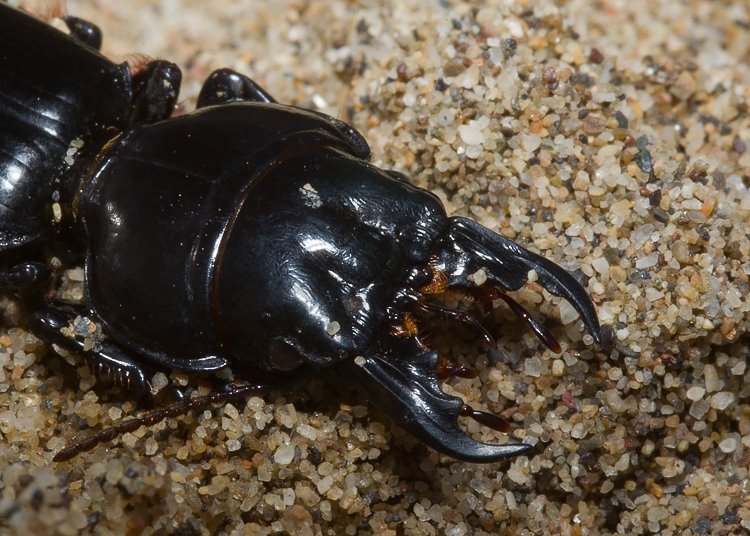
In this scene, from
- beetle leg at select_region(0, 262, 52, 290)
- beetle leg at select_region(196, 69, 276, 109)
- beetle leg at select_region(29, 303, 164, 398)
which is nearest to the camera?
beetle leg at select_region(29, 303, 164, 398)

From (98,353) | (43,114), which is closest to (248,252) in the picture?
(98,353)

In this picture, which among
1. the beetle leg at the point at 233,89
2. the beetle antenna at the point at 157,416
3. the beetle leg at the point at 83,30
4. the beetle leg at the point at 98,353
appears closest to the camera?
the beetle antenna at the point at 157,416

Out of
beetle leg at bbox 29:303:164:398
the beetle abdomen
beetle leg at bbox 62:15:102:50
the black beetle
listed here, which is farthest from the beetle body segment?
beetle leg at bbox 62:15:102:50

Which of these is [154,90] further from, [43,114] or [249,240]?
[249,240]

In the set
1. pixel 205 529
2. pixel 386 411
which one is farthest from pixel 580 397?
pixel 205 529

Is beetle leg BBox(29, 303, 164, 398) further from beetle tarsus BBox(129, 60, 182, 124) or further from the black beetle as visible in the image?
beetle tarsus BBox(129, 60, 182, 124)

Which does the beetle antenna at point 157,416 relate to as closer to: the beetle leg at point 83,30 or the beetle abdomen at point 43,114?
the beetle abdomen at point 43,114

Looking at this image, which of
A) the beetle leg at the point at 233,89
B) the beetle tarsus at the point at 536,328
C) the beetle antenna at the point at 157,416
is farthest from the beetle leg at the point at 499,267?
the beetle leg at the point at 233,89

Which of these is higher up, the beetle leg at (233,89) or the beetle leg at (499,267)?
the beetle leg at (499,267)
